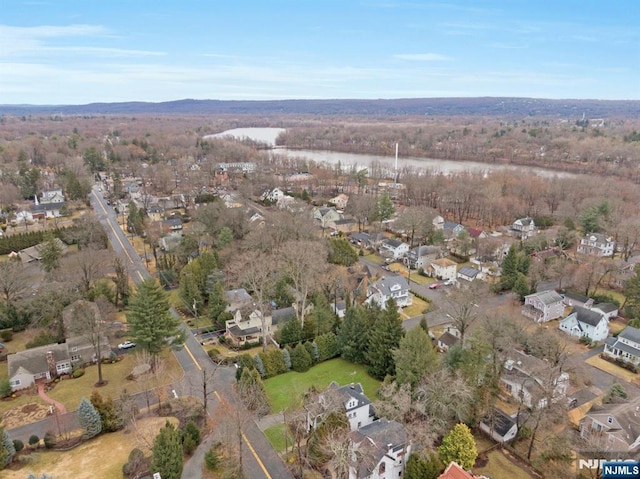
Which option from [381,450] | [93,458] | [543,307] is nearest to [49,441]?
[93,458]

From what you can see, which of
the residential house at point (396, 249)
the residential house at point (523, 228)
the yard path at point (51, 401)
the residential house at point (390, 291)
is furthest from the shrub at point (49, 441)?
the residential house at point (523, 228)

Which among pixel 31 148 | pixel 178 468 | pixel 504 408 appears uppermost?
pixel 31 148

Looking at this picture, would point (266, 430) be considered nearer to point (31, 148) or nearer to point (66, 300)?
point (66, 300)

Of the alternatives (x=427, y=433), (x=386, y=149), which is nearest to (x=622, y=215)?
(x=427, y=433)

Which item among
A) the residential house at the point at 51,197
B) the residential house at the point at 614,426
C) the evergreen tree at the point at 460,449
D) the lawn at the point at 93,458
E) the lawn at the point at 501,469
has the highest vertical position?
the residential house at the point at 51,197

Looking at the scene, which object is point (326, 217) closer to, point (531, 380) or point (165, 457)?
point (531, 380)

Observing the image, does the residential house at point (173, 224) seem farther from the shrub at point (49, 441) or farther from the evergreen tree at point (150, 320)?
the shrub at point (49, 441)

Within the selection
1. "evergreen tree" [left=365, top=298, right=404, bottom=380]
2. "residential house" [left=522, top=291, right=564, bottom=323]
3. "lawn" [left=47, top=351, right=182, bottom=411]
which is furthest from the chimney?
"residential house" [left=522, top=291, right=564, bottom=323]
